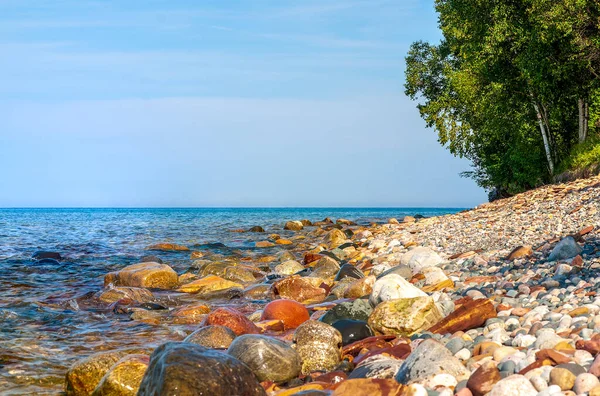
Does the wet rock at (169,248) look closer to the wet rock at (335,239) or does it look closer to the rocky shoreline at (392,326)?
the wet rock at (335,239)

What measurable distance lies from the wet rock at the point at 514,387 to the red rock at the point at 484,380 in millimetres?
144

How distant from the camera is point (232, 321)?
28.1 feet

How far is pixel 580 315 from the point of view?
6078mm

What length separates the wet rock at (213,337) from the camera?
25.1ft

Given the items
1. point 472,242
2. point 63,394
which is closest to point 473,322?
point 63,394

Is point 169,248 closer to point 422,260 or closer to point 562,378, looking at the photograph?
point 422,260

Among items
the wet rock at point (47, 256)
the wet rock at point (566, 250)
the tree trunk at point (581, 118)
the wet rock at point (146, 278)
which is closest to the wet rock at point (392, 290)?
the wet rock at point (566, 250)

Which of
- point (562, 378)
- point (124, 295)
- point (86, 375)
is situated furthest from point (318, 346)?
point (124, 295)

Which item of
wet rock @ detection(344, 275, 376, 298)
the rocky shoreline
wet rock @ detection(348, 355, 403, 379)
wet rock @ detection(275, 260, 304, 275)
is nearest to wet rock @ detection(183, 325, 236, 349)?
the rocky shoreline

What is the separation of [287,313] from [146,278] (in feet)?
19.2

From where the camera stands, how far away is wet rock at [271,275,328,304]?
12.0 m

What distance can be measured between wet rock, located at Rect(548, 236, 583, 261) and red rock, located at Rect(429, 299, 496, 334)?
3646 mm

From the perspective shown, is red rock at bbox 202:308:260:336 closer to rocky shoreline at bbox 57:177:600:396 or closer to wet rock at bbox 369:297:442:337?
rocky shoreline at bbox 57:177:600:396

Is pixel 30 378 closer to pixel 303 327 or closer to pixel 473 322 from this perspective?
pixel 303 327
